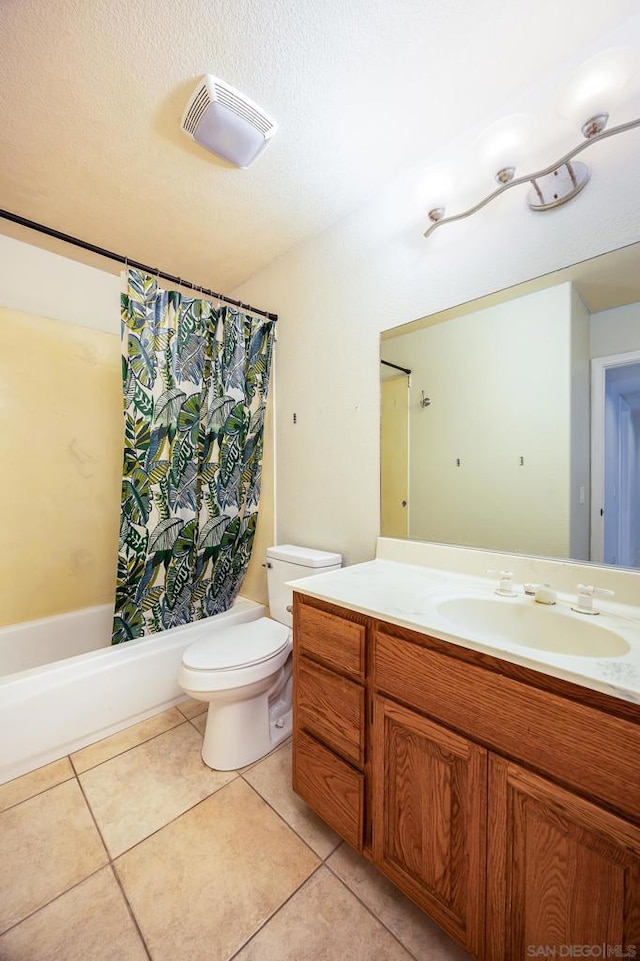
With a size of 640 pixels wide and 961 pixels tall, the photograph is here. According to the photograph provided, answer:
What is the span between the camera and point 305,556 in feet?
5.65

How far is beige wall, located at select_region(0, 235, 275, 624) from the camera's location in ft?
6.27

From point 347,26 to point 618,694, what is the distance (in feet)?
5.76

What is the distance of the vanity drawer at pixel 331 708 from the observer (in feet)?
3.33

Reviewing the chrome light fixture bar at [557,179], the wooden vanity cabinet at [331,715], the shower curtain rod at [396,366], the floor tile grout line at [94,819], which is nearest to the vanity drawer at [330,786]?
the wooden vanity cabinet at [331,715]

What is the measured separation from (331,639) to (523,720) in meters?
0.51

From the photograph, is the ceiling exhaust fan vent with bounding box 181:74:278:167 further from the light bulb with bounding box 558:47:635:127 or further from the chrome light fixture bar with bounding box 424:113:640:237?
the light bulb with bounding box 558:47:635:127

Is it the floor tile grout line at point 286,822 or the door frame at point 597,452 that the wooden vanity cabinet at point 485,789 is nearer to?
the floor tile grout line at point 286,822

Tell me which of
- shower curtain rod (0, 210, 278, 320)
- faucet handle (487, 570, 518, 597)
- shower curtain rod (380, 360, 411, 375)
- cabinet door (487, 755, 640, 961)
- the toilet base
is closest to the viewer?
cabinet door (487, 755, 640, 961)

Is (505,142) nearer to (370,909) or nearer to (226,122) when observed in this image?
(226,122)

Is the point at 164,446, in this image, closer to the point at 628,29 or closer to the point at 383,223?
the point at 383,223

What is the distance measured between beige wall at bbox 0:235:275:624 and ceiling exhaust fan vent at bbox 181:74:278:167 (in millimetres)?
1133

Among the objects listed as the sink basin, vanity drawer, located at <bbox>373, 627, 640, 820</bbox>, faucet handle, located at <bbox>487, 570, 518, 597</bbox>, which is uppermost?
faucet handle, located at <bbox>487, 570, 518, 597</bbox>

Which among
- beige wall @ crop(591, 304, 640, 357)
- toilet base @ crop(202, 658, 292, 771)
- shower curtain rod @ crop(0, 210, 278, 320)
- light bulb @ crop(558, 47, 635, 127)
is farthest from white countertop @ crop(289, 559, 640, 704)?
shower curtain rod @ crop(0, 210, 278, 320)

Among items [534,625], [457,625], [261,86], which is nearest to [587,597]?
[534,625]
